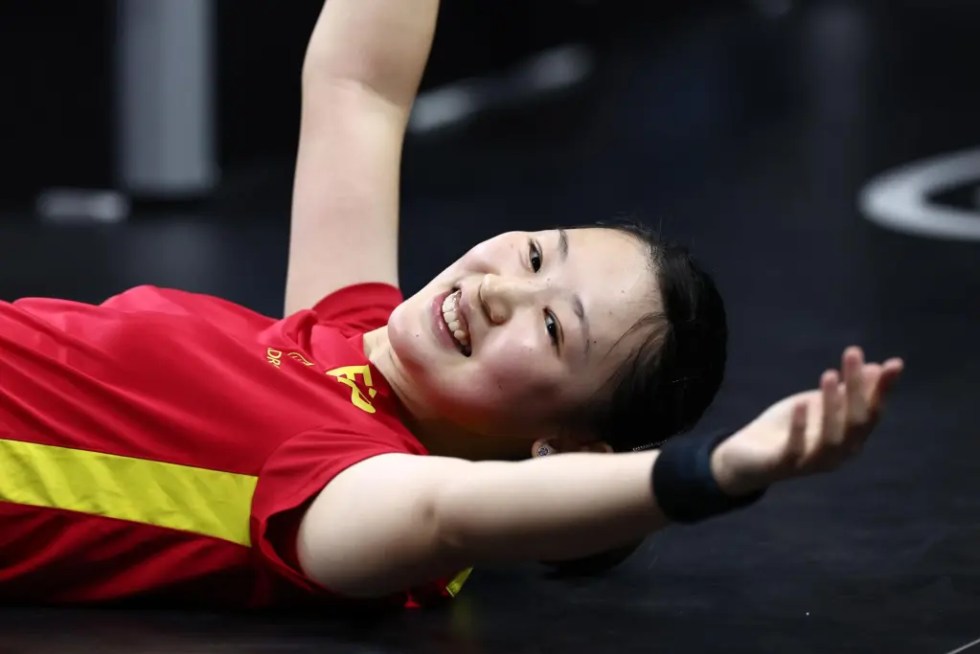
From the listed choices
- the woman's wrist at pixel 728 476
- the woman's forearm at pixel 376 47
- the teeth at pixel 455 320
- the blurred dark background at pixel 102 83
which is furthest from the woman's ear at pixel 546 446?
the blurred dark background at pixel 102 83

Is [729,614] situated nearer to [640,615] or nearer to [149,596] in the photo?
[640,615]

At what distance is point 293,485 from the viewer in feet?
4.38

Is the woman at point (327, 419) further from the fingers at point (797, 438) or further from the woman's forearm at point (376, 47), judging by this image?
the woman's forearm at point (376, 47)

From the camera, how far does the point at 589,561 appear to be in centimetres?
151

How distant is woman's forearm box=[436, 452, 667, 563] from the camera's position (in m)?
1.17

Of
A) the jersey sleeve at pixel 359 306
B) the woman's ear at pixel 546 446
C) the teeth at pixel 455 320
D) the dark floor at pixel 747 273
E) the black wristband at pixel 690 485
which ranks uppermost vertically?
the teeth at pixel 455 320

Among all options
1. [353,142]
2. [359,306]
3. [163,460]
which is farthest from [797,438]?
[353,142]

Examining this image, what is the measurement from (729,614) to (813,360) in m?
0.94

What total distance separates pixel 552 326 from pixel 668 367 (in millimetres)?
106

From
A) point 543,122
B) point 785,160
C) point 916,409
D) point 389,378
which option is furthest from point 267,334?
point 543,122

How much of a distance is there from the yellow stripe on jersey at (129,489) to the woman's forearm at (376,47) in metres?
0.61

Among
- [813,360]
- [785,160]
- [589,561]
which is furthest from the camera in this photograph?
[785,160]

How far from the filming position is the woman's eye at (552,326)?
1.41 meters

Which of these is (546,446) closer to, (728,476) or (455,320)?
(455,320)
